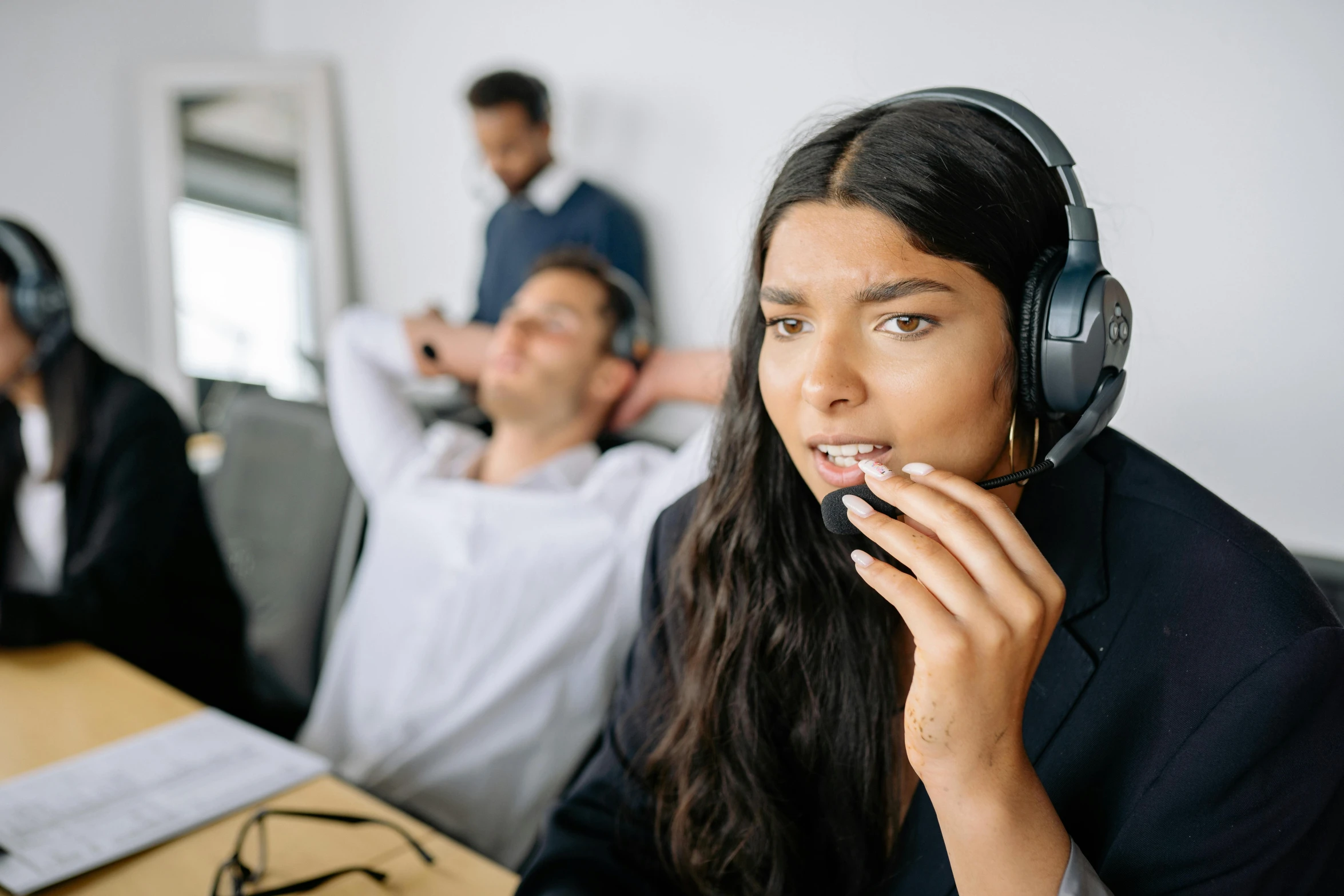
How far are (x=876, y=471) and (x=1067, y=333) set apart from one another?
0.19 metres

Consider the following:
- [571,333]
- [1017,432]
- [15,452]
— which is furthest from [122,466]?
[1017,432]

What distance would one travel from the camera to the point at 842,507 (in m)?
0.72

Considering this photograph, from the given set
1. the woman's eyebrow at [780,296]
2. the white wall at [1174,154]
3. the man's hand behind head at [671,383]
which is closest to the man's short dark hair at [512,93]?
the white wall at [1174,154]

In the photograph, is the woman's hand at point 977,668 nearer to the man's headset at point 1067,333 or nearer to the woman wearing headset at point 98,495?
the man's headset at point 1067,333

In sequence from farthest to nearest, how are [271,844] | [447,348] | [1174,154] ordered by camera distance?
1. [447,348]
2. [1174,154]
3. [271,844]

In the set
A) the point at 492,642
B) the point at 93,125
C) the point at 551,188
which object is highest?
the point at 93,125

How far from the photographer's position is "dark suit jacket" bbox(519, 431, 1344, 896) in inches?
25.8

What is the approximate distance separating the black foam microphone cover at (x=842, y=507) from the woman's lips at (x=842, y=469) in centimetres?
5

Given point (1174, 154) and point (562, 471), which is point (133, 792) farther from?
point (1174, 154)

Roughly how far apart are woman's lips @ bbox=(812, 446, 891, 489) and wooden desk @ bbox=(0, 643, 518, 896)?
51cm

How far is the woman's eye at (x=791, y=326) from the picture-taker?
2.71 ft

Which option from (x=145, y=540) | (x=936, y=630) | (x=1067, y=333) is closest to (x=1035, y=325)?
(x=1067, y=333)

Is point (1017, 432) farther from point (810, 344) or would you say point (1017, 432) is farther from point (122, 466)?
point (122, 466)

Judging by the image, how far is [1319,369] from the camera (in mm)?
1139
